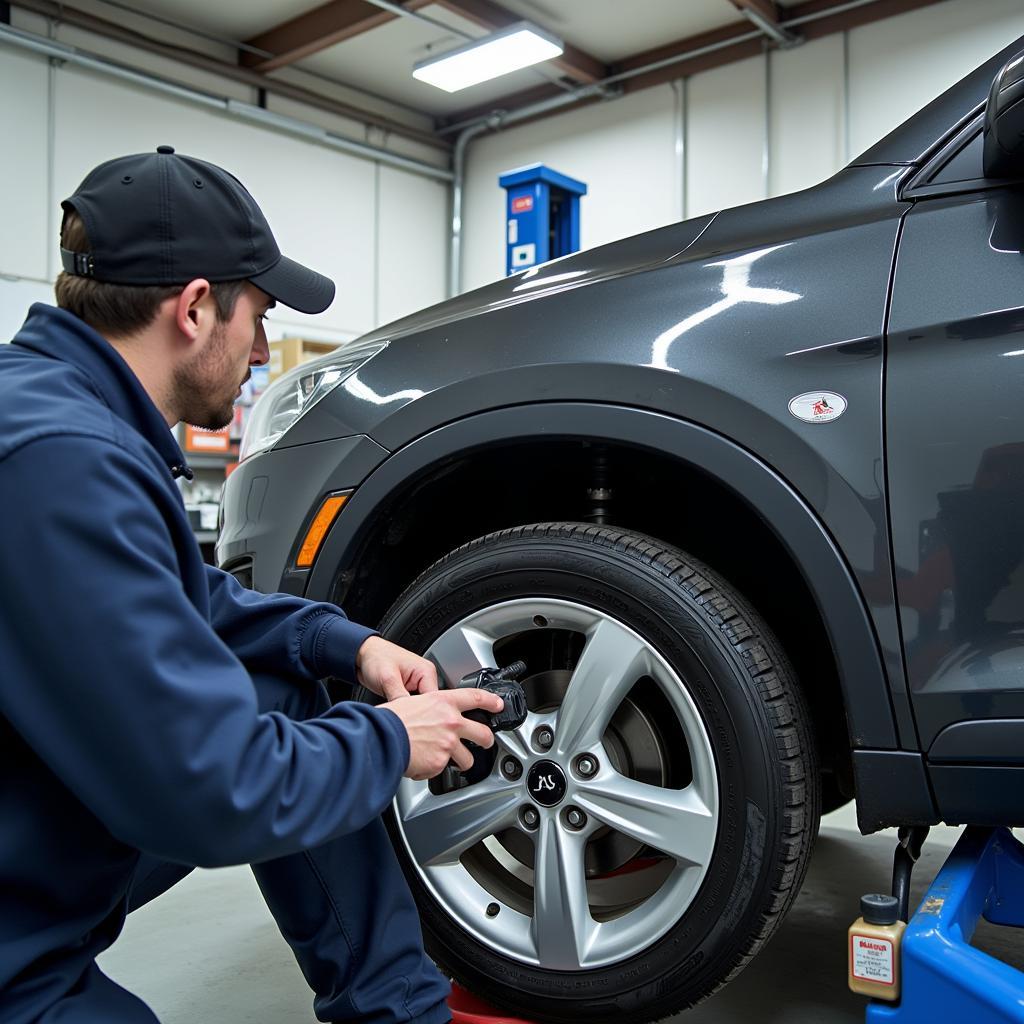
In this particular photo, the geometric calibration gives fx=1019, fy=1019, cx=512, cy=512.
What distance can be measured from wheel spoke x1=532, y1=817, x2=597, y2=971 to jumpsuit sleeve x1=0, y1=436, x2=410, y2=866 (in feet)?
1.85

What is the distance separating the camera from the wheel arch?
1.21 metres

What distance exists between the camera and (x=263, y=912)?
6.51 ft

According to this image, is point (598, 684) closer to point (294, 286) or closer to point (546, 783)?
point (546, 783)

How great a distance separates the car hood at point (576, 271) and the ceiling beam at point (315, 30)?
5789 mm

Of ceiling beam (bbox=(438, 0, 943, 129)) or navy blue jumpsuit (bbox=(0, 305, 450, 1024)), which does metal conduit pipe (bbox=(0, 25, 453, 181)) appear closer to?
ceiling beam (bbox=(438, 0, 943, 129))

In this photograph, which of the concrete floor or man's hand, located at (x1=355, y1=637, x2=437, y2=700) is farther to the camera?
the concrete floor

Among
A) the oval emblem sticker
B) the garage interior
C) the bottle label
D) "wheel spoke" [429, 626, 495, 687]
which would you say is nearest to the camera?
the bottle label

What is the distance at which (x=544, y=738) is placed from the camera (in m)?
1.37

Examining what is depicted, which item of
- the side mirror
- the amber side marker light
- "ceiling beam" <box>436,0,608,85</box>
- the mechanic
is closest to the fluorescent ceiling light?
"ceiling beam" <box>436,0,608,85</box>

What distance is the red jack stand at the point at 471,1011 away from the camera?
1.35 m

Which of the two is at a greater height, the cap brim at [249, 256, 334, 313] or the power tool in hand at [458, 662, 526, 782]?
the cap brim at [249, 256, 334, 313]

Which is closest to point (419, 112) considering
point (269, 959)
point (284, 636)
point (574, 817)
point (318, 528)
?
point (318, 528)

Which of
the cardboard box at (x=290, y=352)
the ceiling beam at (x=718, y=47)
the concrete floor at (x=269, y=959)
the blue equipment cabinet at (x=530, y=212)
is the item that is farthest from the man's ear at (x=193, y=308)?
the ceiling beam at (x=718, y=47)

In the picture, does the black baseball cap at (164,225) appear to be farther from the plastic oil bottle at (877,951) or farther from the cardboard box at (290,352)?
the cardboard box at (290,352)
